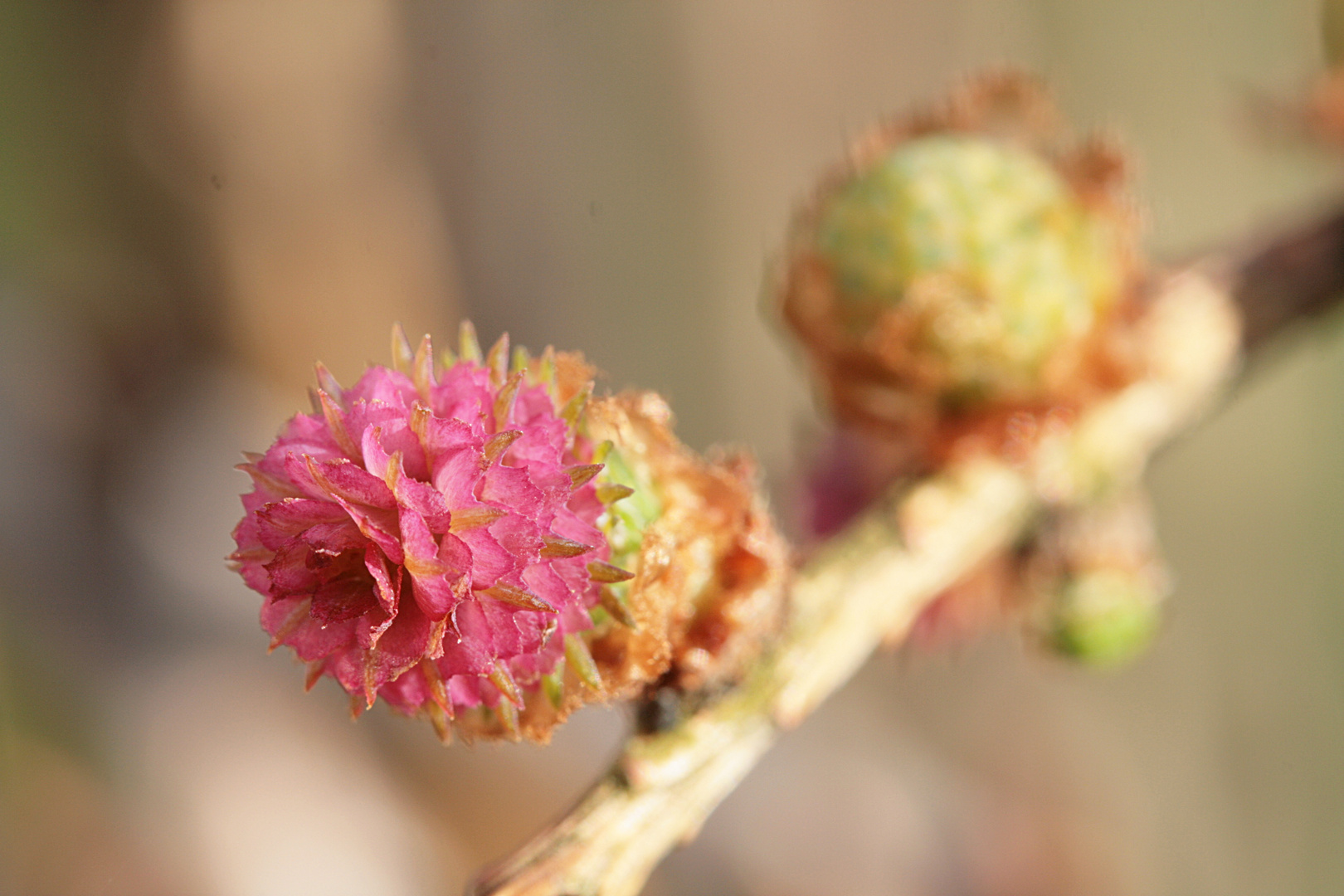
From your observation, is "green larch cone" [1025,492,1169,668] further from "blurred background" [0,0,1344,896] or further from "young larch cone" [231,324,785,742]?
"young larch cone" [231,324,785,742]

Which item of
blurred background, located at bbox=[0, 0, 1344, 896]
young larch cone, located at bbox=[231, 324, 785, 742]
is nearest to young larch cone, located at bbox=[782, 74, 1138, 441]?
blurred background, located at bbox=[0, 0, 1344, 896]

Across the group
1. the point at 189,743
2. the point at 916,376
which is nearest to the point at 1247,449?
the point at 916,376

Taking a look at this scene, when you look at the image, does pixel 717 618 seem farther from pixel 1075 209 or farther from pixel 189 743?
pixel 189 743

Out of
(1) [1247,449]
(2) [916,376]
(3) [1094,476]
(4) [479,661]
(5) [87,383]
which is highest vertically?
(5) [87,383]

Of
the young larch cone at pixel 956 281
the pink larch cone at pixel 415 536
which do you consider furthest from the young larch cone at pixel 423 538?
the young larch cone at pixel 956 281

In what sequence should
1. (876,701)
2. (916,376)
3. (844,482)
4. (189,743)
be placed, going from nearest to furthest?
(916,376) < (844,482) < (189,743) < (876,701)

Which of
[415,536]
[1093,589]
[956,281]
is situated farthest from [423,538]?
[1093,589]
